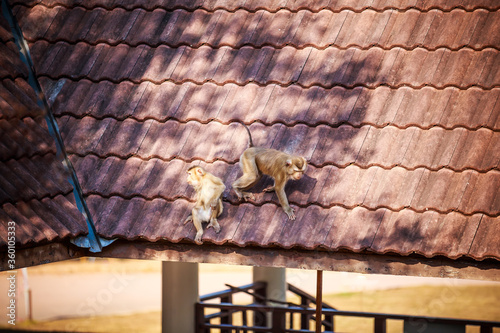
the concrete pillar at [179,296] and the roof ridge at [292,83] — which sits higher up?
the roof ridge at [292,83]

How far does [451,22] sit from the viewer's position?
499cm

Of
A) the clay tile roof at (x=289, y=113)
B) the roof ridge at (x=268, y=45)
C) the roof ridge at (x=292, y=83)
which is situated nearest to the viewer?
the clay tile roof at (x=289, y=113)

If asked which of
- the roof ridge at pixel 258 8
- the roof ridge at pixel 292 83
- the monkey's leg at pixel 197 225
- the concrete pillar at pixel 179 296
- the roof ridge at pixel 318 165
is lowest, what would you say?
the concrete pillar at pixel 179 296

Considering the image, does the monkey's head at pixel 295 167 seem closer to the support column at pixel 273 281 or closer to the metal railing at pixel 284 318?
the metal railing at pixel 284 318

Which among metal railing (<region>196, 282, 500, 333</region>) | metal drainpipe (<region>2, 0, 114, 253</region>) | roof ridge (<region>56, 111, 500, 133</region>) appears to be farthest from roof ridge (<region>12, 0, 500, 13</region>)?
metal railing (<region>196, 282, 500, 333</region>)

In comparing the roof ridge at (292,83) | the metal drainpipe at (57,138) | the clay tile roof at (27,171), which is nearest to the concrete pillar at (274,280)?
the roof ridge at (292,83)

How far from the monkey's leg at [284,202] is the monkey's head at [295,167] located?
128 mm

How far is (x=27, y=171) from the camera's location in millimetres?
A: 4734

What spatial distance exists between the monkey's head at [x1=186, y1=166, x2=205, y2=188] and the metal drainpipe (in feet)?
2.30

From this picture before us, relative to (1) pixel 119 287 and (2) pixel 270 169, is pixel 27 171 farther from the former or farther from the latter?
(1) pixel 119 287

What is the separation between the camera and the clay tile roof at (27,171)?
4320 mm

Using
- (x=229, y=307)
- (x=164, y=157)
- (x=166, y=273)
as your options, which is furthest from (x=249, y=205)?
(x=166, y=273)

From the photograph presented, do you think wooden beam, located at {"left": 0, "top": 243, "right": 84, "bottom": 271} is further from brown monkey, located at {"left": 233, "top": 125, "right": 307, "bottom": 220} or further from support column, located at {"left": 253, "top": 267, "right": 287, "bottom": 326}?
support column, located at {"left": 253, "top": 267, "right": 287, "bottom": 326}

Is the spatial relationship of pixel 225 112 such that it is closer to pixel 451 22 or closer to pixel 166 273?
pixel 451 22
